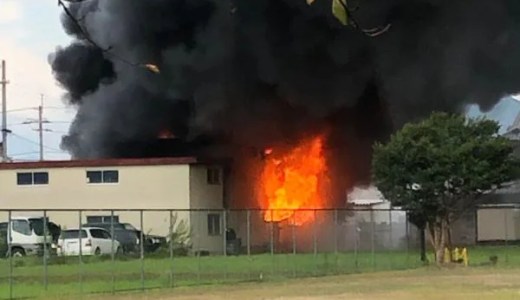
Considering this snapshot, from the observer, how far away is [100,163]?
48344 mm

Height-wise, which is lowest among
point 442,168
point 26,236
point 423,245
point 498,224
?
point 423,245

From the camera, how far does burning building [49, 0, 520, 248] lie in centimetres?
5297

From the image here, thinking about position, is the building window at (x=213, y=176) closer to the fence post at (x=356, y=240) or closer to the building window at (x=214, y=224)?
the building window at (x=214, y=224)

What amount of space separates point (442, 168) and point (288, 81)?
59.8ft

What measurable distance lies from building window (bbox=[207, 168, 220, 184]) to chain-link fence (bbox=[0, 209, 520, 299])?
8.60 ft

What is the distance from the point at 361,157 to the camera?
2176 inches

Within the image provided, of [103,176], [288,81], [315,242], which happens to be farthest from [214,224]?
[288,81]

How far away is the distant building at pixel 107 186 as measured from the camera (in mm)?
47406

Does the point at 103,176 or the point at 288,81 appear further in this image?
the point at 288,81

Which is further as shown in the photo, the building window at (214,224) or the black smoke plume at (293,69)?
the black smoke plume at (293,69)

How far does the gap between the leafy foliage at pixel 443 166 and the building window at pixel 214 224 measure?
6.31 m

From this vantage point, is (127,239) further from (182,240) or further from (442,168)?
(442,168)

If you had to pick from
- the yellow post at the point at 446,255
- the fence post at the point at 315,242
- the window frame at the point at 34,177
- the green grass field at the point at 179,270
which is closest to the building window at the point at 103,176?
the window frame at the point at 34,177

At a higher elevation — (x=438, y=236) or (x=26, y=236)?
(x=26, y=236)
